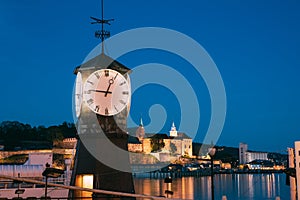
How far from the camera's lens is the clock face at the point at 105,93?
14.7m

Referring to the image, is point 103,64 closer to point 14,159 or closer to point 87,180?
point 87,180

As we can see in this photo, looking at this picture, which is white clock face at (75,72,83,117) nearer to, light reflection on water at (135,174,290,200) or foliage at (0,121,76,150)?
light reflection on water at (135,174,290,200)

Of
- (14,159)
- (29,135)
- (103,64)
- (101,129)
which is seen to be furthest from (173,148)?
(101,129)

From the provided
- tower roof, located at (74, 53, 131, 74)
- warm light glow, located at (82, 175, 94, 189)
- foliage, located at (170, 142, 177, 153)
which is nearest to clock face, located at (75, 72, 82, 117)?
tower roof, located at (74, 53, 131, 74)

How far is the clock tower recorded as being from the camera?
1465 centimetres

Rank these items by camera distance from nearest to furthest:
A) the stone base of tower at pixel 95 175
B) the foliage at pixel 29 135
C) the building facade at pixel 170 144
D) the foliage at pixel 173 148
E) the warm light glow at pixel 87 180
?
the stone base of tower at pixel 95 175, the warm light glow at pixel 87 180, the foliage at pixel 29 135, the building facade at pixel 170 144, the foliage at pixel 173 148

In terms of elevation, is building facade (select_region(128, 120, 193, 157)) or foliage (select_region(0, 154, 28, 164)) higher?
building facade (select_region(128, 120, 193, 157))

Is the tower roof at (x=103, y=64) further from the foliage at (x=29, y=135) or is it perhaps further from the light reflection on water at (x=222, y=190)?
the foliage at (x=29, y=135)

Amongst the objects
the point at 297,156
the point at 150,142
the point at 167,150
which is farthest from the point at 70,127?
the point at 297,156

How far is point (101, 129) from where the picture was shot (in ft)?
48.2

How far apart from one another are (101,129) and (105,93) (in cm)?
128

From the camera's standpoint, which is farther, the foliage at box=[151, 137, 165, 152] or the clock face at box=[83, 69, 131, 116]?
the foliage at box=[151, 137, 165, 152]

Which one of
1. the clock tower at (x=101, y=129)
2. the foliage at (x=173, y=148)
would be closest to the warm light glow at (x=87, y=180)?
the clock tower at (x=101, y=129)

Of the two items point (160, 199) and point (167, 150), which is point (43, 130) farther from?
point (160, 199)
